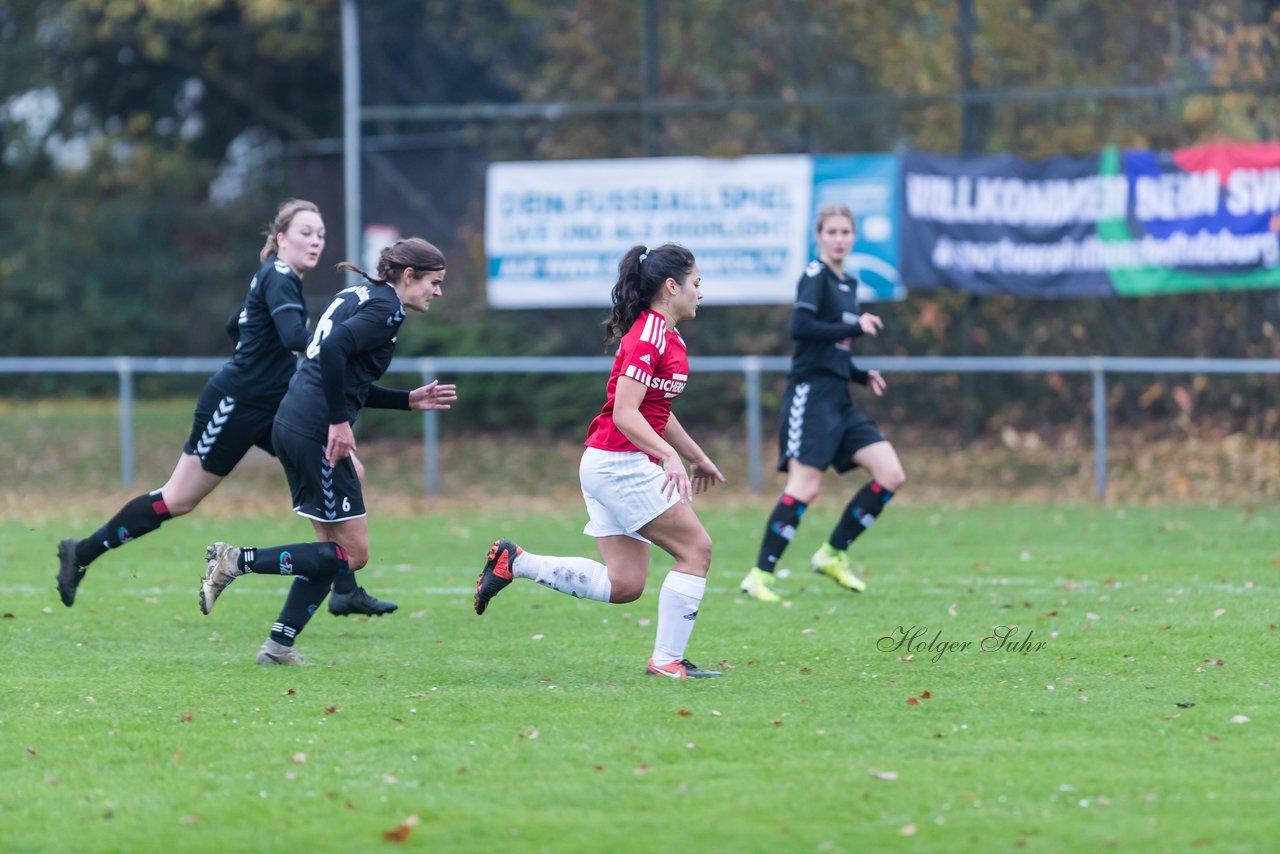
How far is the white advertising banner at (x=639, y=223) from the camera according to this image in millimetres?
16641

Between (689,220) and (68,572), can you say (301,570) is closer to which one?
(68,572)

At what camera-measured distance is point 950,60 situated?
658 inches

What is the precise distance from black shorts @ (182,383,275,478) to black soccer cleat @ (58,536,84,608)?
2.49ft

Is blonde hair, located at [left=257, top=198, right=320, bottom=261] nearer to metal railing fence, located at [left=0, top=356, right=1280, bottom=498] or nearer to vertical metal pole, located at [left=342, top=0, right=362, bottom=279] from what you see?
metal railing fence, located at [left=0, top=356, right=1280, bottom=498]

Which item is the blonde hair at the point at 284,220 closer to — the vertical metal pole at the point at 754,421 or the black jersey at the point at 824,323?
the black jersey at the point at 824,323

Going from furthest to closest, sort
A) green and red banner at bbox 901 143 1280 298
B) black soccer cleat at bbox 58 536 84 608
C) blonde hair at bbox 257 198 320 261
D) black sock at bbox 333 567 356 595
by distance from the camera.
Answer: green and red banner at bbox 901 143 1280 298 < black sock at bbox 333 567 356 595 < black soccer cleat at bbox 58 536 84 608 < blonde hair at bbox 257 198 320 261

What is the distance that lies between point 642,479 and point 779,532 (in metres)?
2.99

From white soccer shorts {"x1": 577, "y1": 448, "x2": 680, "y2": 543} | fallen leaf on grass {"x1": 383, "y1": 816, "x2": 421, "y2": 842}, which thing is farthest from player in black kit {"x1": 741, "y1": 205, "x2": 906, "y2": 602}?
fallen leaf on grass {"x1": 383, "y1": 816, "x2": 421, "y2": 842}

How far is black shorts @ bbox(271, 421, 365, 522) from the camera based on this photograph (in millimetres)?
7430

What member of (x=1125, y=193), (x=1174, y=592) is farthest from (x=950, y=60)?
(x=1174, y=592)

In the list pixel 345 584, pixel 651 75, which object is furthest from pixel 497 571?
pixel 651 75

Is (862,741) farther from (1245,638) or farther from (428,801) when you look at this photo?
(1245,638)

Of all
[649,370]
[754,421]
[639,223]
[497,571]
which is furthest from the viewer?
[639,223]

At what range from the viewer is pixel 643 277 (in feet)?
22.8
